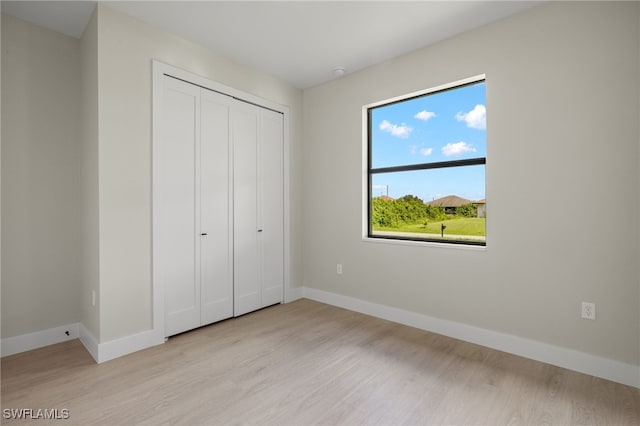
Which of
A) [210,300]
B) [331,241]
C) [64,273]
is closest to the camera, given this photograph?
[64,273]

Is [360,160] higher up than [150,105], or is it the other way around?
[150,105]

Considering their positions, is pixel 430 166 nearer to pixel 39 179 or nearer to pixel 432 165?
pixel 432 165

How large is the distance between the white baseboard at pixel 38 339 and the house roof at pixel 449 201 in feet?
11.4

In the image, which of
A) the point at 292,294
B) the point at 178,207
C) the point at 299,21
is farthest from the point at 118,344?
the point at 299,21

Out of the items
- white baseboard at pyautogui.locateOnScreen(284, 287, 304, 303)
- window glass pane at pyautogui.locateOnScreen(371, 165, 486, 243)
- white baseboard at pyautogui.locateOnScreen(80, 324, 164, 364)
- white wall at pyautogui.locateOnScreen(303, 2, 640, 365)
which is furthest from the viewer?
white baseboard at pyautogui.locateOnScreen(284, 287, 304, 303)

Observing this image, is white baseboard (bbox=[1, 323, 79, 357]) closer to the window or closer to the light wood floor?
the light wood floor

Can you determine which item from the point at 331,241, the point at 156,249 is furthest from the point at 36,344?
the point at 331,241

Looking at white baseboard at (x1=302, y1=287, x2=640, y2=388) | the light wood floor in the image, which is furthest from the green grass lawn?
the light wood floor

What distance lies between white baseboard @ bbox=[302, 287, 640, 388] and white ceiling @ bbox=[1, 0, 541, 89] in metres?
2.54

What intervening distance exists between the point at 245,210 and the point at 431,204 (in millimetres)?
1924

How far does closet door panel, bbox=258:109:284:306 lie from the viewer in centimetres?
363

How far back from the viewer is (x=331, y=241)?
12.6 feet

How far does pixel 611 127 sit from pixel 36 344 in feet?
15.1

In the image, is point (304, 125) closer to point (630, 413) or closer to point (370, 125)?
point (370, 125)
